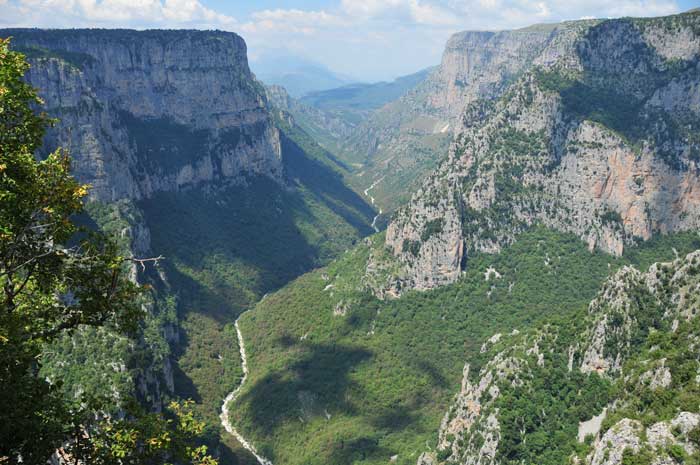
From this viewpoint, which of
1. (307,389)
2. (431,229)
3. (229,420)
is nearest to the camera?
(229,420)

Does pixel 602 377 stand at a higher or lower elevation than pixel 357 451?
higher

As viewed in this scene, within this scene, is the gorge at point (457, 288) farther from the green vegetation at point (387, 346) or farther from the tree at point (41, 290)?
the tree at point (41, 290)

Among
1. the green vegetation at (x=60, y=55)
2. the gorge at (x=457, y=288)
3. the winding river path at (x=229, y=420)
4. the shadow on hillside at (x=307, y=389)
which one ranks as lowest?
the winding river path at (x=229, y=420)

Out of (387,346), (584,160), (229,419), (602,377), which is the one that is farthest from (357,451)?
(584,160)

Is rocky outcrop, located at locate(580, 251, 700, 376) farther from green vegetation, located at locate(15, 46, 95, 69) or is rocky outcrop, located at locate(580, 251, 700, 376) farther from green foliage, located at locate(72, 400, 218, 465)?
green vegetation, located at locate(15, 46, 95, 69)

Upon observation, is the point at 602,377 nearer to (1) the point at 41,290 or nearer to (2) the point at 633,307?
(2) the point at 633,307

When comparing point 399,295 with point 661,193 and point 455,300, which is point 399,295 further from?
point 661,193

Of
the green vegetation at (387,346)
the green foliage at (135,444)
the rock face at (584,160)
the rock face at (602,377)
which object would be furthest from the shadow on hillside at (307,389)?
the green foliage at (135,444)
